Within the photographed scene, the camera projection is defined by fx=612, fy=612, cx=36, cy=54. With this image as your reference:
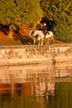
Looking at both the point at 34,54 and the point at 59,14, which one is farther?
the point at 59,14

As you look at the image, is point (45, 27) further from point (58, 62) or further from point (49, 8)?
point (58, 62)

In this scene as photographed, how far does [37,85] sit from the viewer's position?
107ft

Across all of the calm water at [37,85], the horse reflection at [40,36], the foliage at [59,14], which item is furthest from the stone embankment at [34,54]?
the foliage at [59,14]

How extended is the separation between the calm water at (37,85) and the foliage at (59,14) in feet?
37.5

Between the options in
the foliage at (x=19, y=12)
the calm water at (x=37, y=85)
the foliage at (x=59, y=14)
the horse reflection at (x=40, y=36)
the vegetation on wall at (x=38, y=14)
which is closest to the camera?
the calm water at (x=37, y=85)

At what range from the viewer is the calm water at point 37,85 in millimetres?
26672

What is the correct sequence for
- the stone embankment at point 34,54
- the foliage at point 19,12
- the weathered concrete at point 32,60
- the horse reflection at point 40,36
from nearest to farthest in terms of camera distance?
1. the weathered concrete at point 32,60
2. the stone embankment at point 34,54
3. the horse reflection at point 40,36
4. the foliage at point 19,12

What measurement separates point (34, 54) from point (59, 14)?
12.2m

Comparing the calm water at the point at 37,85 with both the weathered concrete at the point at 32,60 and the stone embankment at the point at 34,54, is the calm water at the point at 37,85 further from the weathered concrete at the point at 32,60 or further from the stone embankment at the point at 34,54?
the stone embankment at the point at 34,54

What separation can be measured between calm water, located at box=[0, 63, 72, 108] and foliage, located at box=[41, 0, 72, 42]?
11429 millimetres

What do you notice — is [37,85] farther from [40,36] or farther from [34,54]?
[40,36]

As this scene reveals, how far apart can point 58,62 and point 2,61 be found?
176 inches

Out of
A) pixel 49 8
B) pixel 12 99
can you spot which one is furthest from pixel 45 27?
pixel 12 99

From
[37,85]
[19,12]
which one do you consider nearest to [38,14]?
[19,12]
